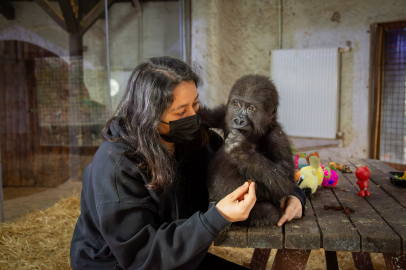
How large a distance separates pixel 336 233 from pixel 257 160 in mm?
429

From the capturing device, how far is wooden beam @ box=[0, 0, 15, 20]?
2650mm

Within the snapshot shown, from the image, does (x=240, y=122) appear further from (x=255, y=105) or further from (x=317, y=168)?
(x=317, y=168)

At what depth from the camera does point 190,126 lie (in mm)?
1378

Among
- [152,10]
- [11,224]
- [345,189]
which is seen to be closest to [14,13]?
[11,224]

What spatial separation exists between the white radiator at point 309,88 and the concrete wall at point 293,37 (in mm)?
173

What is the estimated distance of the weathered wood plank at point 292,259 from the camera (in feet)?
4.42

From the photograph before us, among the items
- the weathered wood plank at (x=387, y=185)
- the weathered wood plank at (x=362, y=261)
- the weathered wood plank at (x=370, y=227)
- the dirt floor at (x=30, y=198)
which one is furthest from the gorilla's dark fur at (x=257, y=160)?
the dirt floor at (x=30, y=198)

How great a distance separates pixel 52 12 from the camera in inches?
126

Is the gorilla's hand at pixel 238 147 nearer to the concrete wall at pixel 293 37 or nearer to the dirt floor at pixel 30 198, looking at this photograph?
the dirt floor at pixel 30 198

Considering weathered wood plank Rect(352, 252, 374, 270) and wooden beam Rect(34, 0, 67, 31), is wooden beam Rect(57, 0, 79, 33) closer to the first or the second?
wooden beam Rect(34, 0, 67, 31)

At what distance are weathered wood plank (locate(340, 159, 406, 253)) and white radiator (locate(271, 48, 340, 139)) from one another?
2.87 meters

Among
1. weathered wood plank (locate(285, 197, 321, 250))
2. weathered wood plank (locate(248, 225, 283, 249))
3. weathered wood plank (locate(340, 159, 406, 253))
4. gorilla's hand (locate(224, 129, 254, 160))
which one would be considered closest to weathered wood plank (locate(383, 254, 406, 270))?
weathered wood plank (locate(340, 159, 406, 253))

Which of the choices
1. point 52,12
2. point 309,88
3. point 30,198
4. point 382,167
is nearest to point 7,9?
point 52,12

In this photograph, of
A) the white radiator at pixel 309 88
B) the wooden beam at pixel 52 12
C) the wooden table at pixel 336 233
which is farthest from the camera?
the white radiator at pixel 309 88
